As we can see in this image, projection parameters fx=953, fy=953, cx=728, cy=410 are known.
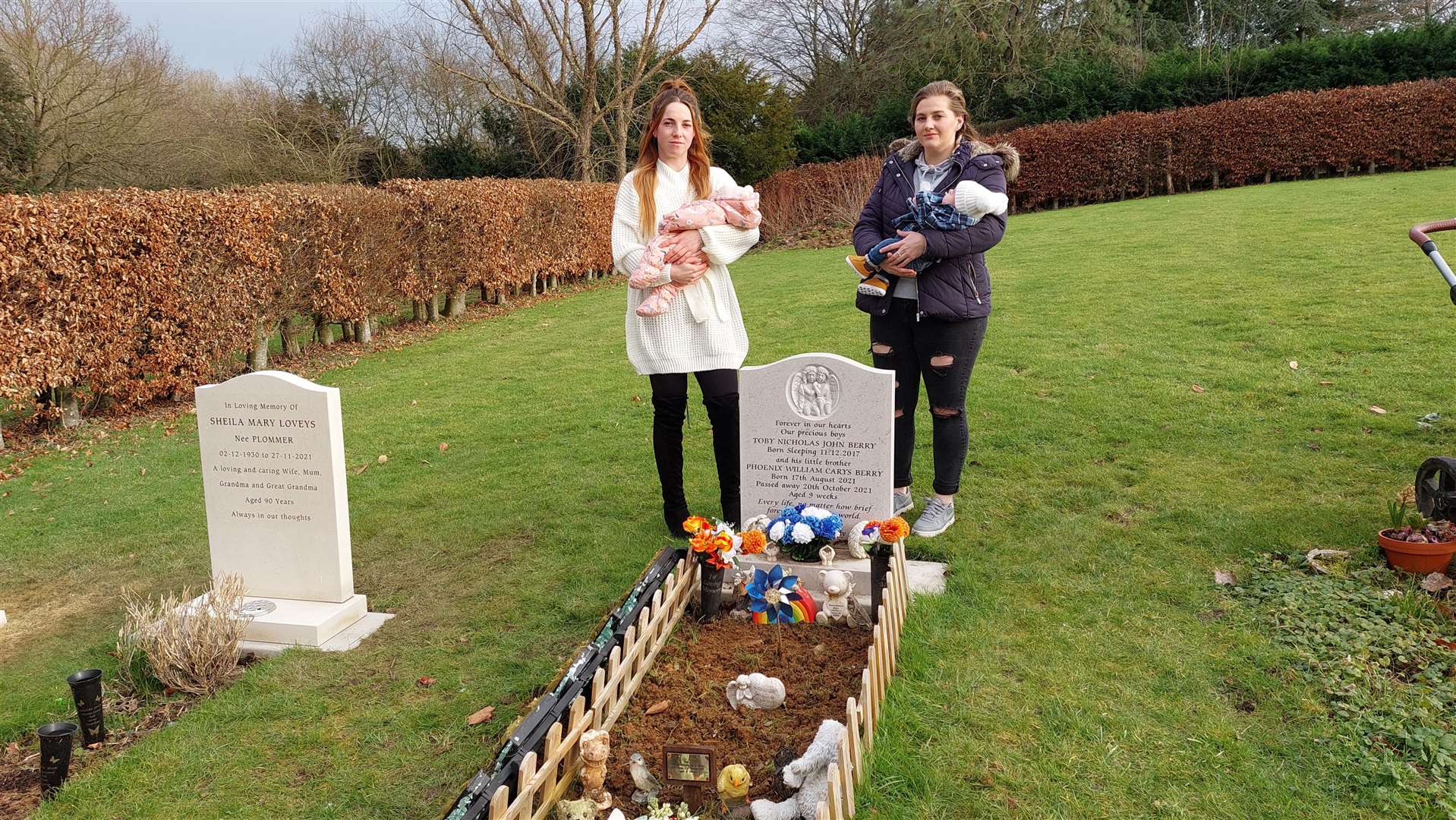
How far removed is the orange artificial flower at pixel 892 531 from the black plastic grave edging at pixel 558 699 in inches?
32.0

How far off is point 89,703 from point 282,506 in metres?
1.01

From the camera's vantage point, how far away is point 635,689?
125 inches

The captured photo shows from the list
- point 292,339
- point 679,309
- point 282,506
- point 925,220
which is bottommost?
point 282,506

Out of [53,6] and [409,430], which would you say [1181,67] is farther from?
[53,6]

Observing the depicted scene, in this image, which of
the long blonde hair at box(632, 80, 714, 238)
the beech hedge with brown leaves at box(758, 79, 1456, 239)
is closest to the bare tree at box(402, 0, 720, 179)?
the beech hedge with brown leaves at box(758, 79, 1456, 239)

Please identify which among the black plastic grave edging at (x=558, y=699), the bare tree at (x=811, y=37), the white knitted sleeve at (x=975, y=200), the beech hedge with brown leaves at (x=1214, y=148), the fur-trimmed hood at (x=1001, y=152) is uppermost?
the bare tree at (x=811, y=37)

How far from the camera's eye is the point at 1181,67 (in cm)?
2316

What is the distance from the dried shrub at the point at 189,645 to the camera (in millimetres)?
3359

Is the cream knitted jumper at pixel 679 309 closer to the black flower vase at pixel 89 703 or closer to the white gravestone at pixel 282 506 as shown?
the white gravestone at pixel 282 506

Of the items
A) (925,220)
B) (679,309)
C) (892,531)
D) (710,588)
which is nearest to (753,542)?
(710,588)

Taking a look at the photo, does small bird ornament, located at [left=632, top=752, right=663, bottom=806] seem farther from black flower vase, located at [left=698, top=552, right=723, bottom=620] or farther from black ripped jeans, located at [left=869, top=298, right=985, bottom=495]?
black ripped jeans, located at [left=869, top=298, right=985, bottom=495]

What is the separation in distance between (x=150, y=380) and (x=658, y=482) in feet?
17.0

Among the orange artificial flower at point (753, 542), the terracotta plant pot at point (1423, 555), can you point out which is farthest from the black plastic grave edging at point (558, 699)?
the terracotta plant pot at point (1423, 555)

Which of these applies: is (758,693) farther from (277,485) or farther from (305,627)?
(277,485)
